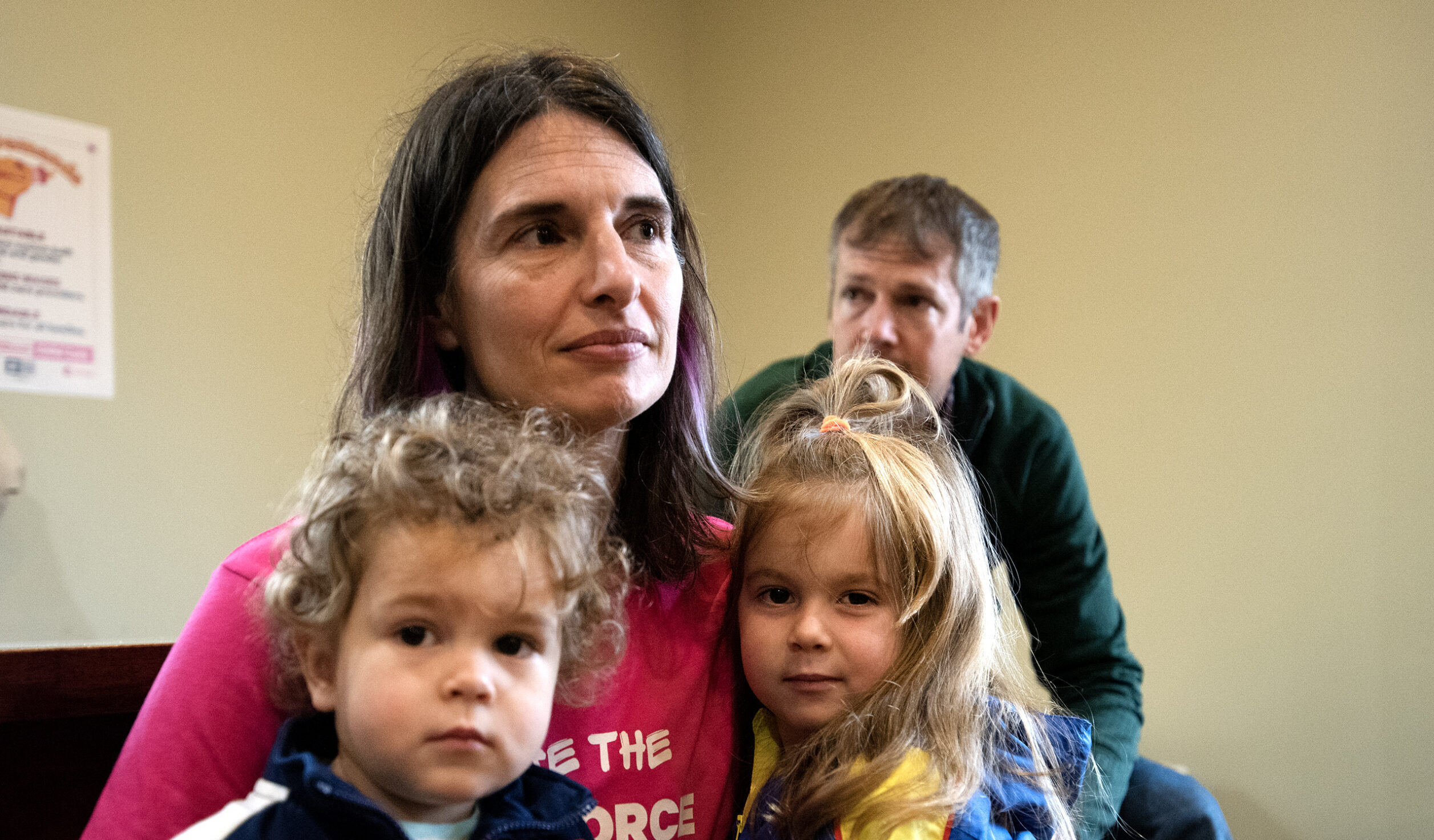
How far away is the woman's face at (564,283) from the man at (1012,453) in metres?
0.65

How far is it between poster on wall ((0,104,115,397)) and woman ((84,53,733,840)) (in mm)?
1696

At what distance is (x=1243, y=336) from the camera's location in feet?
9.46

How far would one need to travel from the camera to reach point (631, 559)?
130 centimetres

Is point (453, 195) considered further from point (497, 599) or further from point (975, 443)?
point (975, 443)

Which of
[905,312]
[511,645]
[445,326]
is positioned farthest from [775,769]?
[905,312]

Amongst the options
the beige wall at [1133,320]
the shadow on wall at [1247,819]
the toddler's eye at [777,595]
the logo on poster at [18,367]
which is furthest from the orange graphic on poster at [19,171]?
the shadow on wall at [1247,819]

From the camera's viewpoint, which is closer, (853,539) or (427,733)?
(427,733)

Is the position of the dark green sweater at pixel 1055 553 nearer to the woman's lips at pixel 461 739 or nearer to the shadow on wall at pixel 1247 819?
the shadow on wall at pixel 1247 819

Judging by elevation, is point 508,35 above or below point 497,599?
above

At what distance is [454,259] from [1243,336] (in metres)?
2.33

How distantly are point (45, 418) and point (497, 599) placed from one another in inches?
84.9

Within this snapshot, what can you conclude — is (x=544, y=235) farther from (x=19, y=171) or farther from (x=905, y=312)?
(x=19, y=171)

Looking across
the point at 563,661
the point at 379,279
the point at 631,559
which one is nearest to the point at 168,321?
the point at 379,279

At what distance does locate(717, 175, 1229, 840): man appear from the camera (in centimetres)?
208
